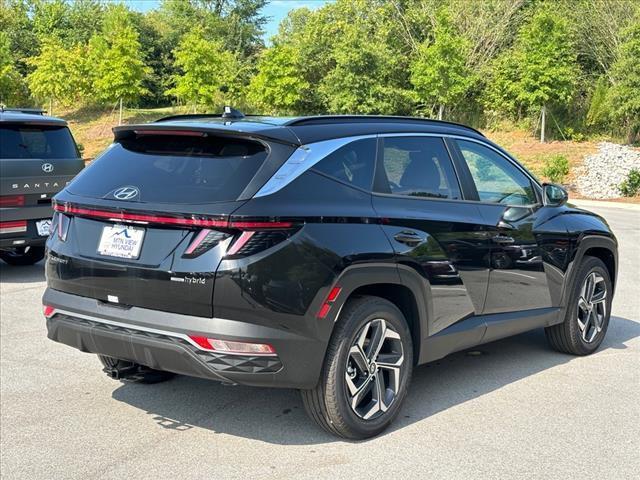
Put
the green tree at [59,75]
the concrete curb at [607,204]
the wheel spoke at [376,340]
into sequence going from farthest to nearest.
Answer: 1. the green tree at [59,75]
2. the concrete curb at [607,204]
3. the wheel spoke at [376,340]

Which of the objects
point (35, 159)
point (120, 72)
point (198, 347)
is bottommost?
point (198, 347)

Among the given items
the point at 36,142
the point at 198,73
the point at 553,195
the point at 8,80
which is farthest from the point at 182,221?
the point at 8,80

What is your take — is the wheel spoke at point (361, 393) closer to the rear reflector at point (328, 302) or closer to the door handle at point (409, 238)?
the rear reflector at point (328, 302)

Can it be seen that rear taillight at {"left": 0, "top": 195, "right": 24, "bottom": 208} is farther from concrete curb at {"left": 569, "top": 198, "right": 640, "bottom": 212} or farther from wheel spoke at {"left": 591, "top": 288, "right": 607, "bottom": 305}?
concrete curb at {"left": 569, "top": 198, "right": 640, "bottom": 212}

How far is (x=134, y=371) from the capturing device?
480 centimetres

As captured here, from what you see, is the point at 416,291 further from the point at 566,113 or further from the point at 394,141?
the point at 566,113

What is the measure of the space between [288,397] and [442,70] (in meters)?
32.7

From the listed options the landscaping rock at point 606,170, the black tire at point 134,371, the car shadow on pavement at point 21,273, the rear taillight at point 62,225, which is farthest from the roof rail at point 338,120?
the landscaping rock at point 606,170

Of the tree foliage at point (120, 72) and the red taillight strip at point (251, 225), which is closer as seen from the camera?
the red taillight strip at point (251, 225)

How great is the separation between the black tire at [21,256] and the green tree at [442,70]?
28270mm

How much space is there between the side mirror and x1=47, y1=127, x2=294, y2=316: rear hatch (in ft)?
8.41

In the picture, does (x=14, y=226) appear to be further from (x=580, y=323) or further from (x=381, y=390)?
(x=580, y=323)

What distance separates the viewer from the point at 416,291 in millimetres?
4285

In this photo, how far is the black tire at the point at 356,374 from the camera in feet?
12.7
